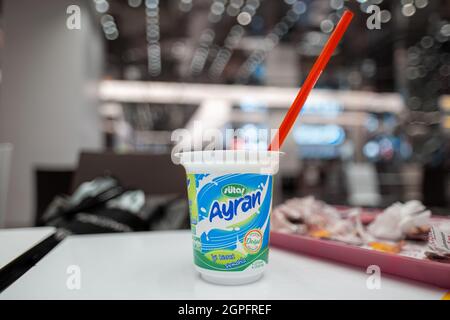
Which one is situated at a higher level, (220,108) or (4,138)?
(220,108)

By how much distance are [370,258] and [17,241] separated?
623mm

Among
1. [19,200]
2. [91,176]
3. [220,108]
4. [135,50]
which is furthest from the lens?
[220,108]

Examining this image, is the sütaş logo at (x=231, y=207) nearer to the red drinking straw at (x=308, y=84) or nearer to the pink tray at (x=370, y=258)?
the red drinking straw at (x=308, y=84)

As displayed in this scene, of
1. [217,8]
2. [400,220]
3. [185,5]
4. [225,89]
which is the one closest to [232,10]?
[217,8]

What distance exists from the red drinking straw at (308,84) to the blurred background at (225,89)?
11cm

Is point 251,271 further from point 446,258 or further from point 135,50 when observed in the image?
point 135,50

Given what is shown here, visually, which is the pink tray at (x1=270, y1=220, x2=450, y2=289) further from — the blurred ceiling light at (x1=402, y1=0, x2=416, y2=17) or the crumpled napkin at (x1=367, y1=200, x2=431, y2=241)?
the blurred ceiling light at (x1=402, y1=0, x2=416, y2=17)

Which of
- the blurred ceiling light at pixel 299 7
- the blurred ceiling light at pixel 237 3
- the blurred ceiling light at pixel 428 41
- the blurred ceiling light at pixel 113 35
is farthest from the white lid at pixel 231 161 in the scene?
the blurred ceiling light at pixel 113 35

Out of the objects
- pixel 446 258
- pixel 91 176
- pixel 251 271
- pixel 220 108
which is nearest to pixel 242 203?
pixel 251 271

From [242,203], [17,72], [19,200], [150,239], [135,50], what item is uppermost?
[135,50]

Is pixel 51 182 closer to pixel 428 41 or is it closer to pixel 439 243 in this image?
pixel 439 243

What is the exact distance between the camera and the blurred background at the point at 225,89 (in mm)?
1712
